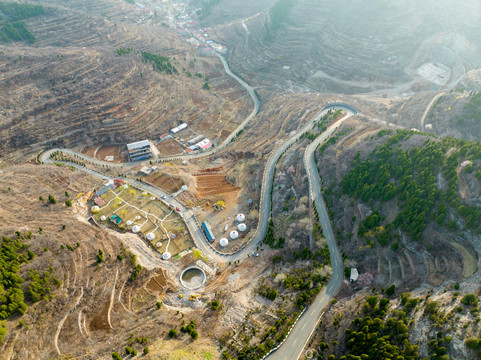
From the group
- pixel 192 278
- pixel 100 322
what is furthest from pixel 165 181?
pixel 100 322

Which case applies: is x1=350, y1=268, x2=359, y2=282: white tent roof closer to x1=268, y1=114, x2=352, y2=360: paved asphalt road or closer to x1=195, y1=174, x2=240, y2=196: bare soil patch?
x1=268, y1=114, x2=352, y2=360: paved asphalt road

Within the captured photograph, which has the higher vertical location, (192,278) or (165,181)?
(165,181)

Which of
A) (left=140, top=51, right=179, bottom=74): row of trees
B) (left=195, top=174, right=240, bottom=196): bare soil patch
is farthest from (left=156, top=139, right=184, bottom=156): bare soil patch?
(left=140, top=51, right=179, bottom=74): row of trees

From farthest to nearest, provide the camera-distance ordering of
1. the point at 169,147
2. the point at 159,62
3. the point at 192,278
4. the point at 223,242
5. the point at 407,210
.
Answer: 1. the point at 159,62
2. the point at 169,147
3. the point at 223,242
4. the point at 192,278
5. the point at 407,210

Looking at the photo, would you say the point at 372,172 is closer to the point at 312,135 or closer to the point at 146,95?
the point at 312,135

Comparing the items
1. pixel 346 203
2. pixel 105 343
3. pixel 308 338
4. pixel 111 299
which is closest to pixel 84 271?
pixel 111 299

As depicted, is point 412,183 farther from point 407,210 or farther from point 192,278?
point 192,278

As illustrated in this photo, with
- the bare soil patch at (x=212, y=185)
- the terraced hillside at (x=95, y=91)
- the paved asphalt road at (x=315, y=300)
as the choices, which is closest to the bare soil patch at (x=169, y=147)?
the terraced hillside at (x=95, y=91)
